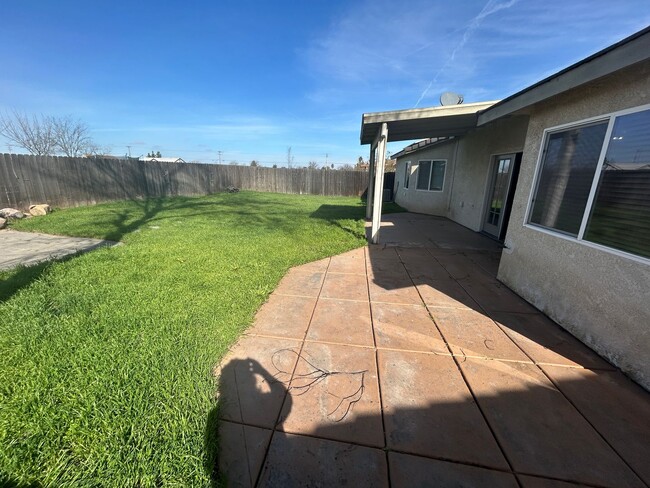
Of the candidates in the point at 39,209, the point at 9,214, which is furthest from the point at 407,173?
the point at 9,214

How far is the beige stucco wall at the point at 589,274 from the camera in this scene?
86.5 inches

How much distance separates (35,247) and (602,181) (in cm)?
909

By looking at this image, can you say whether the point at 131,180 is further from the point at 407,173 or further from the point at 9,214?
the point at 407,173

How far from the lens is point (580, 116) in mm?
2826

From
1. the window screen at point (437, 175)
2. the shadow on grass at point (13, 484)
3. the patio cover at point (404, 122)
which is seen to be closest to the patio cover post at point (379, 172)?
the patio cover at point (404, 122)

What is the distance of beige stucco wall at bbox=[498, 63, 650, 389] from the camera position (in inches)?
86.5

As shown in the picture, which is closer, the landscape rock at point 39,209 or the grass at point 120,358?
the grass at point 120,358

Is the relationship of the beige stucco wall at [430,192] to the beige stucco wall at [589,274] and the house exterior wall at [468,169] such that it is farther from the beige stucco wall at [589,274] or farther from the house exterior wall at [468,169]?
the beige stucco wall at [589,274]

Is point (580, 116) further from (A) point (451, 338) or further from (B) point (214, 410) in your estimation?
(B) point (214, 410)

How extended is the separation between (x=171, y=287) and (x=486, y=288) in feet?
14.8

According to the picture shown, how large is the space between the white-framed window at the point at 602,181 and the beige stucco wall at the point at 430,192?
22.2 ft

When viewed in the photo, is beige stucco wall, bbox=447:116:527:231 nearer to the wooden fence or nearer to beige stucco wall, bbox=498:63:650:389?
beige stucco wall, bbox=498:63:650:389

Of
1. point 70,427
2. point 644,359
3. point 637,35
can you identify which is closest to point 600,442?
point 644,359

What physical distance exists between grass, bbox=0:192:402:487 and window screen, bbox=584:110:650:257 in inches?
143
